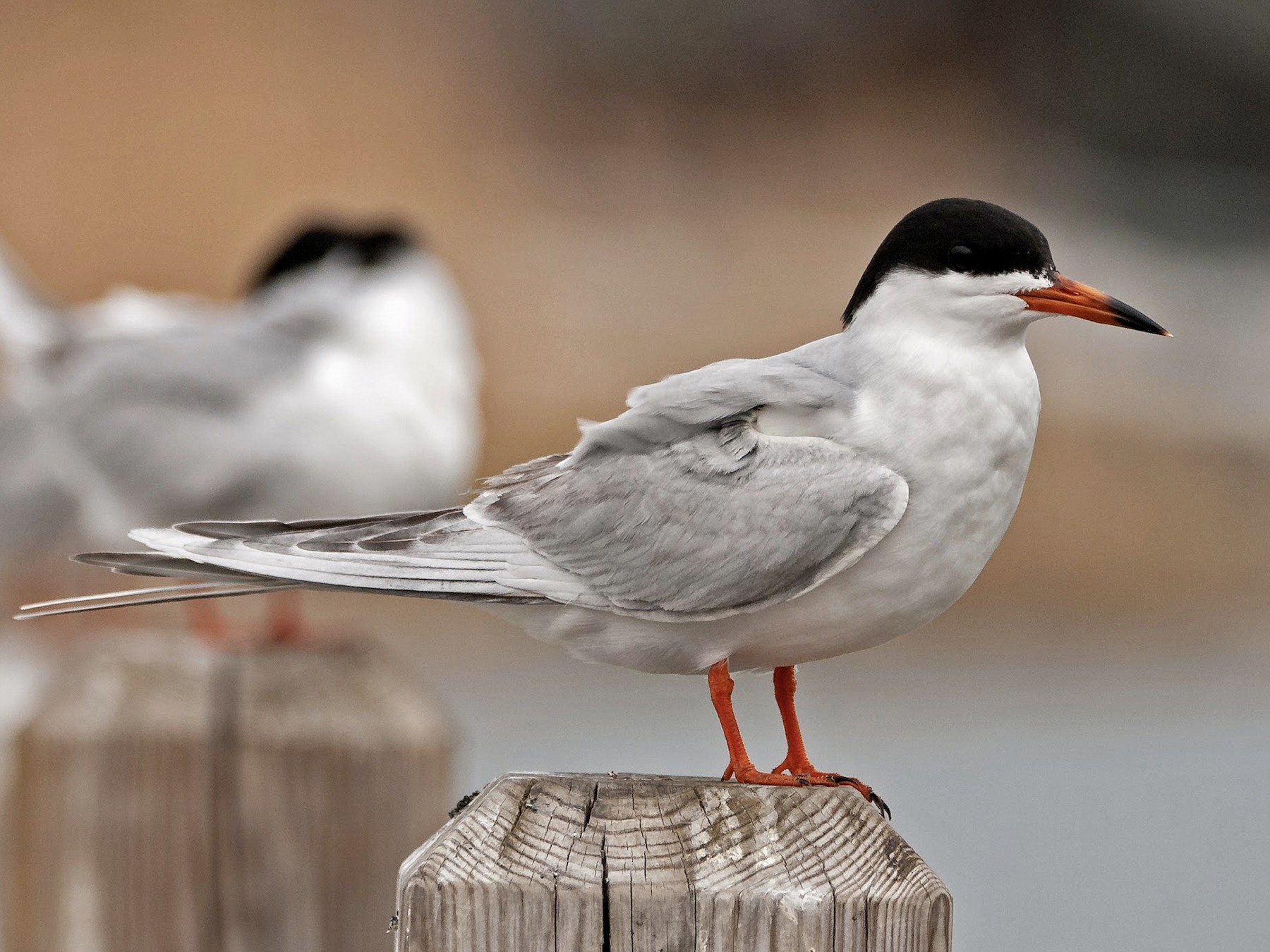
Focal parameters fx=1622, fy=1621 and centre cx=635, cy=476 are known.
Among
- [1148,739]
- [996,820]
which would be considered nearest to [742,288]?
[1148,739]

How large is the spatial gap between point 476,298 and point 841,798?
13.2 meters

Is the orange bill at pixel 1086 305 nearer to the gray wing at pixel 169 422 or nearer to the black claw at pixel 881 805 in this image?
the black claw at pixel 881 805

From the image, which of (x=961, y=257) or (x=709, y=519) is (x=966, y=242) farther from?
(x=709, y=519)

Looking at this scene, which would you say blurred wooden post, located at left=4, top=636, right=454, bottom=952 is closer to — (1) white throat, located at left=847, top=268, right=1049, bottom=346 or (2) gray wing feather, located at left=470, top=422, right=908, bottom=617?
(2) gray wing feather, located at left=470, top=422, right=908, bottom=617

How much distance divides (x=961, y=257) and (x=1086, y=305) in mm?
236

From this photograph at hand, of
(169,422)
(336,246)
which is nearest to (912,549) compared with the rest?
(169,422)

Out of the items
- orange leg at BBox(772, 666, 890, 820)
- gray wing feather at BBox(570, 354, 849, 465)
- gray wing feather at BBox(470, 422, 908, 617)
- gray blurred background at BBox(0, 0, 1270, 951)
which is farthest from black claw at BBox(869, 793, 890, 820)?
gray blurred background at BBox(0, 0, 1270, 951)

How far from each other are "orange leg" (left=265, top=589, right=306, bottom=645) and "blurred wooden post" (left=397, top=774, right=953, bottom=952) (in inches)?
174

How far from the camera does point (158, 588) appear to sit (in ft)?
9.99

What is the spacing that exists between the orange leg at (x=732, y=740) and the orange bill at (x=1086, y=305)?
85 centimetres

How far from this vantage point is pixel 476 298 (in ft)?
50.4

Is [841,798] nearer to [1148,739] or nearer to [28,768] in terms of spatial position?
[28,768]

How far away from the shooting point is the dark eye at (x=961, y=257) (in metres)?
2.89

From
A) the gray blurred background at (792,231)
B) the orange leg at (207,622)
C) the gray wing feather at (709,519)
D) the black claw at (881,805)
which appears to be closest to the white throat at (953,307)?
the gray wing feather at (709,519)
